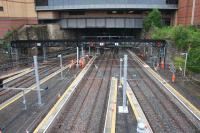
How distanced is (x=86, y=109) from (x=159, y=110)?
23.6ft

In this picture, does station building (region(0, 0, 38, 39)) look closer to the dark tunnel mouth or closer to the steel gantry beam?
the steel gantry beam

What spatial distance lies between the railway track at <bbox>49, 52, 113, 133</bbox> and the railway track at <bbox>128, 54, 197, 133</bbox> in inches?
167

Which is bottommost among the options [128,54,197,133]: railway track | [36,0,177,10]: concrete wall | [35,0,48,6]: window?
[128,54,197,133]: railway track

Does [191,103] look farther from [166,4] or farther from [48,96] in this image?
[166,4]

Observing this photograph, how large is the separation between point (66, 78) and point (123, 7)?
33.9 meters

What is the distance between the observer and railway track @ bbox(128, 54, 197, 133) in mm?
18405

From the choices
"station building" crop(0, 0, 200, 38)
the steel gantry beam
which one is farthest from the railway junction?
"station building" crop(0, 0, 200, 38)

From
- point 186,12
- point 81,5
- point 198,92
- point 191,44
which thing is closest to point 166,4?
point 186,12

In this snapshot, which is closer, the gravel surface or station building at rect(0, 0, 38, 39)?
the gravel surface

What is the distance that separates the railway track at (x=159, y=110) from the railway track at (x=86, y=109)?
4231mm

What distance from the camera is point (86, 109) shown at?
22219mm

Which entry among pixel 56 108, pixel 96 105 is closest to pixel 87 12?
pixel 96 105

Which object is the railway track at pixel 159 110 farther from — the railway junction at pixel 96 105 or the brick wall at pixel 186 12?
the brick wall at pixel 186 12

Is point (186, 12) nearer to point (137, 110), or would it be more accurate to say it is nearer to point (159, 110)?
point (159, 110)
